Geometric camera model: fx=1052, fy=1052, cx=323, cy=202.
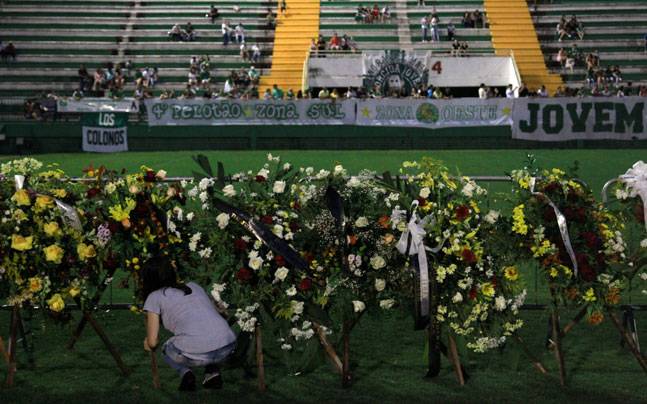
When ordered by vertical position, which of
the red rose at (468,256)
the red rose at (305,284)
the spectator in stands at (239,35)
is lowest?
the red rose at (305,284)

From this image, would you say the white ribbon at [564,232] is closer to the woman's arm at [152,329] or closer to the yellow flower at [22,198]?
the woman's arm at [152,329]

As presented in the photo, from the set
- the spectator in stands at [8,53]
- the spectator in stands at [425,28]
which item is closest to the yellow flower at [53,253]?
the spectator in stands at [8,53]

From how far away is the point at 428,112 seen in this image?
125 feet

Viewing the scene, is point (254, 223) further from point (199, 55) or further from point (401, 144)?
point (199, 55)

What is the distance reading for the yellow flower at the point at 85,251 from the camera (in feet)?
25.9

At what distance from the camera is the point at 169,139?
3722cm

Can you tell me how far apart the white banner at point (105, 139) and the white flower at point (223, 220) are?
29.4 m

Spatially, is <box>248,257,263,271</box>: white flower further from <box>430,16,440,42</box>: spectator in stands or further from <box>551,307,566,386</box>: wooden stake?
<box>430,16,440,42</box>: spectator in stands

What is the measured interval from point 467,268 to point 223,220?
186cm

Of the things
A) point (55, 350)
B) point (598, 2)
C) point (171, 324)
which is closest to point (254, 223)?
point (171, 324)

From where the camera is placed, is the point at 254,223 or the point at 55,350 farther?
the point at 55,350

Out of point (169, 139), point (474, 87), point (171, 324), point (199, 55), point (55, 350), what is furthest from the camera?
point (199, 55)

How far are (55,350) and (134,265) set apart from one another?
1582mm

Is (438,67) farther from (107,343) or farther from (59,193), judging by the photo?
(107,343)
